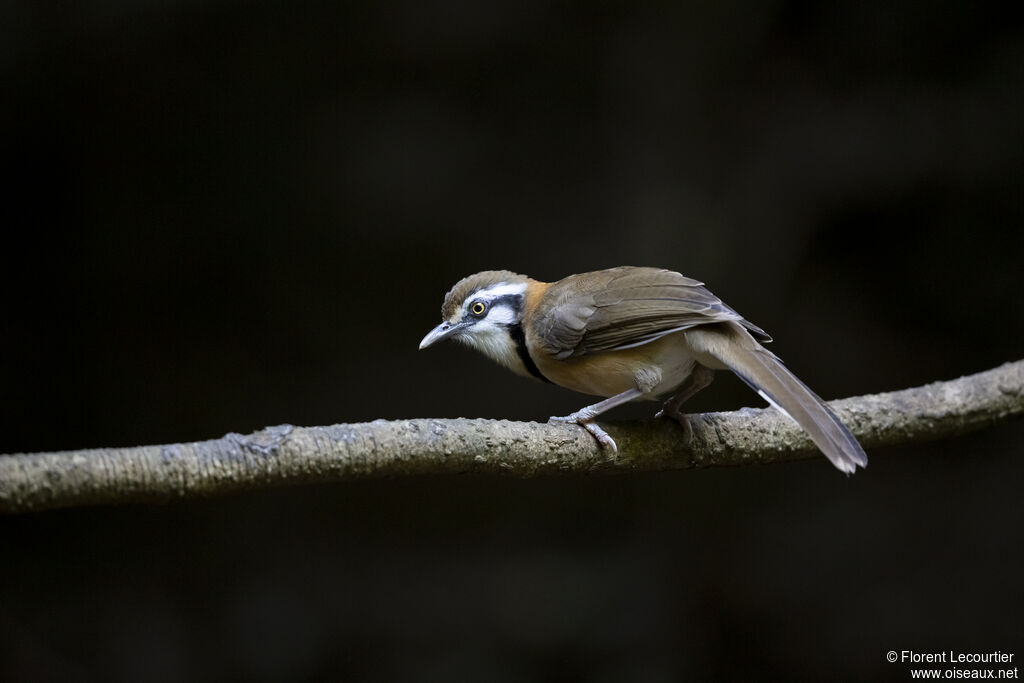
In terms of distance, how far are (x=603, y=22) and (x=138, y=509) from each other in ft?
13.5

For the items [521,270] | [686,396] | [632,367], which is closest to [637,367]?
[632,367]

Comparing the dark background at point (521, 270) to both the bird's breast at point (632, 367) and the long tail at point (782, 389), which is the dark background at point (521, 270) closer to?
the bird's breast at point (632, 367)

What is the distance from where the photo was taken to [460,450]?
9.34 feet

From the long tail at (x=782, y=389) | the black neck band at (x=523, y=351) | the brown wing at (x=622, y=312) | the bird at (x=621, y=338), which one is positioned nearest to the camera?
the long tail at (x=782, y=389)

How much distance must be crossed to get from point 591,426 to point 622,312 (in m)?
0.49

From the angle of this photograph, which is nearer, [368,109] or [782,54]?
[368,109]

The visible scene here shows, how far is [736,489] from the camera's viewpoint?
6.21m

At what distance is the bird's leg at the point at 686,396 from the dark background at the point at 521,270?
2303 millimetres

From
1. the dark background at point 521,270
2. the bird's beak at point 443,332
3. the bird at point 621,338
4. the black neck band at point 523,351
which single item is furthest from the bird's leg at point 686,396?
the dark background at point 521,270

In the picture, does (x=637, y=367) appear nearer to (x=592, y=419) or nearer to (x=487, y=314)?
(x=592, y=419)

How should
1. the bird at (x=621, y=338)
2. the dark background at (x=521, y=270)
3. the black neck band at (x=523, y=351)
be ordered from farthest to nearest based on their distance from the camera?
the dark background at (x=521, y=270) < the black neck band at (x=523, y=351) < the bird at (x=621, y=338)

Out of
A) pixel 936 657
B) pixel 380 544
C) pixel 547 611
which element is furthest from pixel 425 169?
pixel 936 657

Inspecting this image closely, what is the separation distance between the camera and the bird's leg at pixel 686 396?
11.5 feet

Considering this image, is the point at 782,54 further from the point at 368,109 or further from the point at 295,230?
the point at 295,230
